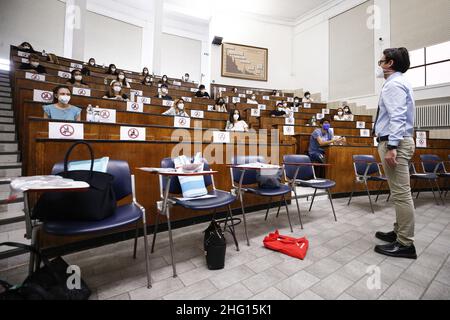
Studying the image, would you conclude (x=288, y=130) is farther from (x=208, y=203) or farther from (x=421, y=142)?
(x=208, y=203)

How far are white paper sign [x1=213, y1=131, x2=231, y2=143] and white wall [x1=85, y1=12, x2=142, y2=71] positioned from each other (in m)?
8.88

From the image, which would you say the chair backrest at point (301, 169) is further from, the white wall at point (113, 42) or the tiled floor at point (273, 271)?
the white wall at point (113, 42)

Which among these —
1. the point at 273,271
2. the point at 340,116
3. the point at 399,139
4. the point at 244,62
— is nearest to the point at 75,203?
the point at 273,271

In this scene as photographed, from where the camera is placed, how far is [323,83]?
8.34 meters

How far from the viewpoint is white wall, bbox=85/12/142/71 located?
345 inches

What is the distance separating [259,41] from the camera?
892cm

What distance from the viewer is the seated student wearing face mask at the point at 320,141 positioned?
3.58 meters

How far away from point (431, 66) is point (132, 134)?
786cm

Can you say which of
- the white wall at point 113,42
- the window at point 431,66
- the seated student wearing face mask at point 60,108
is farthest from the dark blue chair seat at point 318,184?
the white wall at point 113,42

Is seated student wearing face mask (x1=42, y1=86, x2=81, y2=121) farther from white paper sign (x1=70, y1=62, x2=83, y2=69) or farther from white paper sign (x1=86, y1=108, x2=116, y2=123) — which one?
white paper sign (x1=70, y1=62, x2=83, y2=69)

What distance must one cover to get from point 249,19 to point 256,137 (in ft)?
26.2

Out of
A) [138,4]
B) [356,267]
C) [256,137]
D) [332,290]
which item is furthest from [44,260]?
[138,4]

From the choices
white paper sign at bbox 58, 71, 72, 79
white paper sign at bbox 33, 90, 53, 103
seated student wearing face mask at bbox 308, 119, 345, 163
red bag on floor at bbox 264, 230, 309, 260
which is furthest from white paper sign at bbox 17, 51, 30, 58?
red bag on floor at bbox 264, 230, 309, 260
